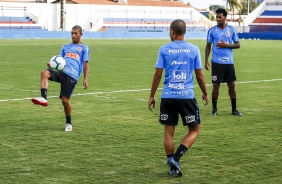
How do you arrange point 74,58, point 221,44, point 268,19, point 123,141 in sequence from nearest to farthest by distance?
1. point 123,141
2. point 74,58
3. point 221,44
4. point 268,19

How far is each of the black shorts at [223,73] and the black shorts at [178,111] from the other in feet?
19.2

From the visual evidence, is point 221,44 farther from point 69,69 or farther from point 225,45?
point 69,69

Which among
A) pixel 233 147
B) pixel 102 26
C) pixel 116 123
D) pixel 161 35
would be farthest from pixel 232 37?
pixel 102 26

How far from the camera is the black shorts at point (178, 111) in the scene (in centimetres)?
840

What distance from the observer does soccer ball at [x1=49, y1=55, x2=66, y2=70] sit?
38.2 feet

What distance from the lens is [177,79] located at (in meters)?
8.38

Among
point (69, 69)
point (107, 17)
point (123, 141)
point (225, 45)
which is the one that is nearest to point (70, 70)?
point (69, 69)

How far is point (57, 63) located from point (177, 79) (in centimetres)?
379

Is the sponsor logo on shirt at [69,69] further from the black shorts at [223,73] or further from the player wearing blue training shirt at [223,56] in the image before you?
the black shorts at [223,73]

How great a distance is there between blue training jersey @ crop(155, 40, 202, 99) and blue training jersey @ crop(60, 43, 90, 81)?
3.76m

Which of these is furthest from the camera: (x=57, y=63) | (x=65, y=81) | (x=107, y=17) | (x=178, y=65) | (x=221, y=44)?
(x=107, y=17)

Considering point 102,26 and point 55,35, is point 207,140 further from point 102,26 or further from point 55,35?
point 102,26

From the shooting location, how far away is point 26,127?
1209cm

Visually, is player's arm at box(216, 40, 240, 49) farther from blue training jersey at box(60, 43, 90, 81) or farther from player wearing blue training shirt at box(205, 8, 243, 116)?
blue training jersey at box(60, 43, 90, 81)
